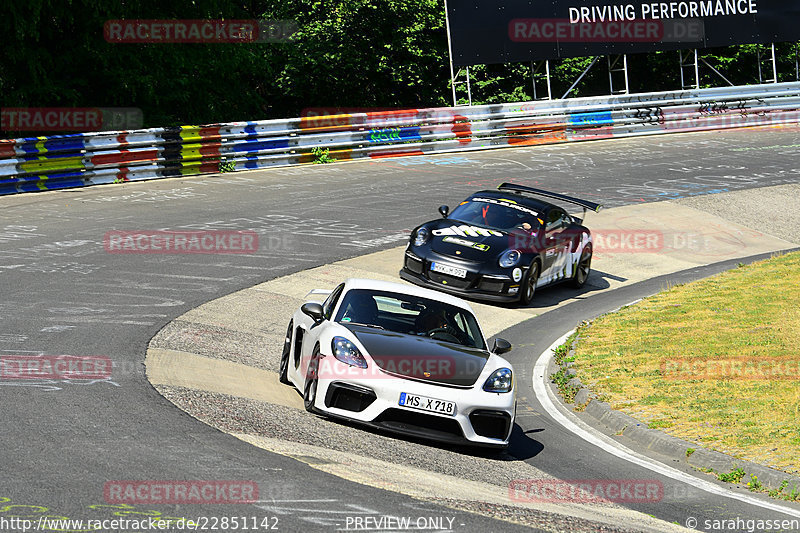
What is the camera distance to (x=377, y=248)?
1811 centimetres

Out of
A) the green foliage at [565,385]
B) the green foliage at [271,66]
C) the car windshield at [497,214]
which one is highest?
the green foliage at [271,66]

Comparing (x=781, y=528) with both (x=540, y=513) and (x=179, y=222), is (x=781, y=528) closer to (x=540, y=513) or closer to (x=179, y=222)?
(x=540, y=513)

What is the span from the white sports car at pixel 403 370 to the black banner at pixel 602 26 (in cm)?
2301

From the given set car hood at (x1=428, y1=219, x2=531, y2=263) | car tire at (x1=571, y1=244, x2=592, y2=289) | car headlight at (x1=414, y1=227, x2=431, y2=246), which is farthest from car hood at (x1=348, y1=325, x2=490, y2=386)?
car tire at (x1=571, y1=244, x2=592, y2=289)

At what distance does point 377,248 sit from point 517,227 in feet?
9.79

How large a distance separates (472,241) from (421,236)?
88cm

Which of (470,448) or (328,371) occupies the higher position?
(328,371)

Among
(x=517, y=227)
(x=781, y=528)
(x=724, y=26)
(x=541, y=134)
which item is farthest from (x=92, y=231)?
(x=724, y=26)

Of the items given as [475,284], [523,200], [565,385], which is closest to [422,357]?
[565,385]

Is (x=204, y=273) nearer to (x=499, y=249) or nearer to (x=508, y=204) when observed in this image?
(x=499, y=249)

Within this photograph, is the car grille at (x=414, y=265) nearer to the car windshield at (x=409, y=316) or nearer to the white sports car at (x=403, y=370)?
the car windshield at (x=409, y=316)

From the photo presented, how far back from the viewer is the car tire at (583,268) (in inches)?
684

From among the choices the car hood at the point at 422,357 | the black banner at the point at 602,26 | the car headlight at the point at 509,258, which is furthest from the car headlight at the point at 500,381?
the black banner at the point at 602,26

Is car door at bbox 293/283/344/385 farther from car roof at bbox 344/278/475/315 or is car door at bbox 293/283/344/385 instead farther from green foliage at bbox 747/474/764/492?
green foliage at bbox 747/474/764/492
